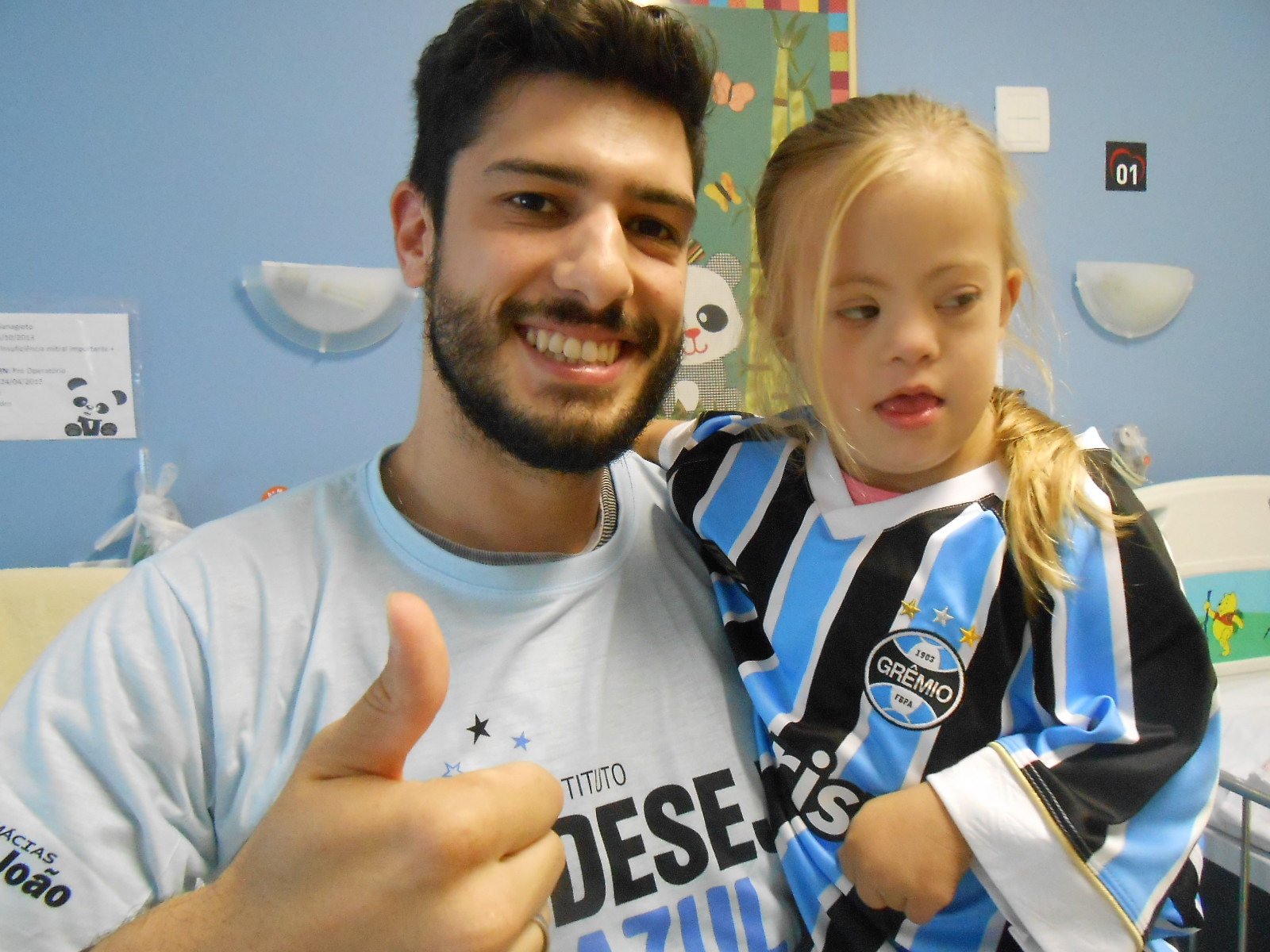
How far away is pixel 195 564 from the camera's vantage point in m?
0.68

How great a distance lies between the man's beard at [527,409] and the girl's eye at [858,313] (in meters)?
0.22

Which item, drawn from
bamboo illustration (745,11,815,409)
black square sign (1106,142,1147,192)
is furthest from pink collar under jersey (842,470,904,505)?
black square sign (1106,142,1147,192)

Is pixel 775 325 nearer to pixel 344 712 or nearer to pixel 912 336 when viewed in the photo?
pixel 912 336

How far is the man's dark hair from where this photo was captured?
76 cm

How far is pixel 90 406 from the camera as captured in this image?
143 centimetres

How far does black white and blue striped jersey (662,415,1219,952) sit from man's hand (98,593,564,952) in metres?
0.38

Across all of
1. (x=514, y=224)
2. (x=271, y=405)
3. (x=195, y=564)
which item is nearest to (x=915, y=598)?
(x=514, y=224)

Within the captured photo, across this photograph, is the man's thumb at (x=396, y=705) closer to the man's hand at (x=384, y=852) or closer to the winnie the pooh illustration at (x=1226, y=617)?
the man's hand at (x=384, y=852)

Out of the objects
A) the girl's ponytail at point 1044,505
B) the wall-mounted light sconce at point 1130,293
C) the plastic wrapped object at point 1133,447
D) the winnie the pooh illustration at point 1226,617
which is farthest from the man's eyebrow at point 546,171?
the winnie the pooh illustration at point 1226,617

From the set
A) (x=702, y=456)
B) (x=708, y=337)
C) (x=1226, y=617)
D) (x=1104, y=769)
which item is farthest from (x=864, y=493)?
(x=1226, y=617)

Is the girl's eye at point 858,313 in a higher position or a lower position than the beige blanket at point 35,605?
higher

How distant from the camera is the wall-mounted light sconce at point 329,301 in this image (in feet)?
4.80

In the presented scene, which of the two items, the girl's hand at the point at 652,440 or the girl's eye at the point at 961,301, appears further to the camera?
→ the girl's hand at the point at 652,440

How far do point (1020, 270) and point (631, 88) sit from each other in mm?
491
